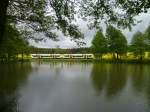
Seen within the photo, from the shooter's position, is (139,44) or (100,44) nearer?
(139,44)

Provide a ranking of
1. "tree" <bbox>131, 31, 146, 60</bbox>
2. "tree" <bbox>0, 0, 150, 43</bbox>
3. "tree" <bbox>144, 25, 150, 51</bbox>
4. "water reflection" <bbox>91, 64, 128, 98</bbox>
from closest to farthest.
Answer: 1. "tree" <bbox>0, 0, 150, 43</bbox>
2. "water reflection" <bbox>91, 64, 128, 98</bbox>
3. "tree" <bbox>144, 25, 150, 51</bbox>
4. "tree" <bbox>131, 31, 146, 60</bbox>

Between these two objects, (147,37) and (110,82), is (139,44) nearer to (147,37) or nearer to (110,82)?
(147,37)

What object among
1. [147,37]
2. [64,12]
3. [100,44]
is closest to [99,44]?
[100,44]

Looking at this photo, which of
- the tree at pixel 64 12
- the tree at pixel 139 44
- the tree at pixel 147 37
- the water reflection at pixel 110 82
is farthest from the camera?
the tree at pixel 139 44

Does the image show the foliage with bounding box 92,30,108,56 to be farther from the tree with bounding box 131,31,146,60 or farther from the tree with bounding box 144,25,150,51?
the tree with bounding box 144,25,150,51

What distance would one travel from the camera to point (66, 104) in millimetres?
19141

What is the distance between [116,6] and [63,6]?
174 cm

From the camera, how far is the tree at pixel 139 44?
88438 mm

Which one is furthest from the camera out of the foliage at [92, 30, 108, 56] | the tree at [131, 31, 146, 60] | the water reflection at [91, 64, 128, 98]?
the foliage at [92, 30, 108, 56]

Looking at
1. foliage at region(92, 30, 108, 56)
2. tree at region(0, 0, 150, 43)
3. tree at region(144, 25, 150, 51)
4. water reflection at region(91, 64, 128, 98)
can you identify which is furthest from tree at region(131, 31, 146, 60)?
tree at region(0, 0, 150, 43)

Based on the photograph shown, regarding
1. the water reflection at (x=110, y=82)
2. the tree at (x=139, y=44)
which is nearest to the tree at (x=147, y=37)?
the tree at (x=139, y=44)

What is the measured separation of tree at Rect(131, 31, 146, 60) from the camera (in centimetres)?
8844

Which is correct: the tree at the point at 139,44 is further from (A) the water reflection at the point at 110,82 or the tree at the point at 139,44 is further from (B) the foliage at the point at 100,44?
(A) the water reflection at the point at 110,82

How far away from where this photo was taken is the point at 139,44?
295 ft
